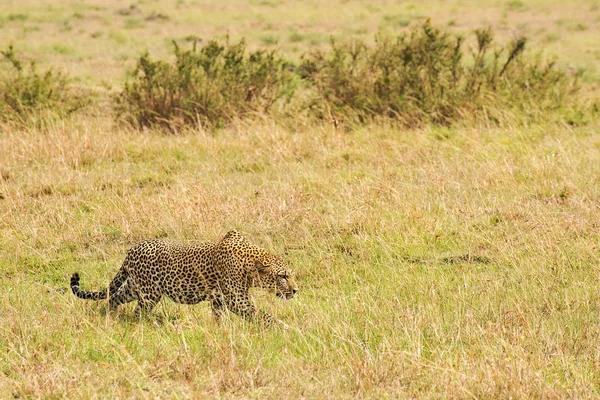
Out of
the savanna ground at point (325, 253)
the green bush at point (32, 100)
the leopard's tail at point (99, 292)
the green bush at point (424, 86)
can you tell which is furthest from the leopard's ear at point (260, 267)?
the green bush at point (32, 100)

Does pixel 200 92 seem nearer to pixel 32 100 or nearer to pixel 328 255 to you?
pixel 32 100

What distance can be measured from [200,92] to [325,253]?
18.7 feet

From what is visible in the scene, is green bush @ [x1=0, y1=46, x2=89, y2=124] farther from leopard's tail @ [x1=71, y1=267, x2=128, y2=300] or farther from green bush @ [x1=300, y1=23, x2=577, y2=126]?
leopard's tail @ [x1=71, y1=267, x2=128, y2=300]

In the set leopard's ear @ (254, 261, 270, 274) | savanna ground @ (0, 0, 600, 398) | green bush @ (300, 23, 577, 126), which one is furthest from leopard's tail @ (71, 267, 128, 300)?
green bush @ (300, 23, 577, 126)

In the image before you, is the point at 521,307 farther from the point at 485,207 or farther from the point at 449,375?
the point at 485,207

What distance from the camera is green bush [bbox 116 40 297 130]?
37.9ft

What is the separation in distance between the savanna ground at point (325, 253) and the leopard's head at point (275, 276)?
171 millimetres

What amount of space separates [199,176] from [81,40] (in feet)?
51.8

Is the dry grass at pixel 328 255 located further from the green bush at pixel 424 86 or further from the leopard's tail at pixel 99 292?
the green bush at pixel 424 86

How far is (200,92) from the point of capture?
1161 centimetres

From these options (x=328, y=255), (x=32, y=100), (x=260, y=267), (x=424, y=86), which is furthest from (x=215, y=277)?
(x=32, y=100)

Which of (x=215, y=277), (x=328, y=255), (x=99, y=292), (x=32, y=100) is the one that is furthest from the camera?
(x=32, y=100)

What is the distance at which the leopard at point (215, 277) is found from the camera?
4.97m

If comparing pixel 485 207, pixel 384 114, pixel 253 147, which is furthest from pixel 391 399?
pixel 384 114
